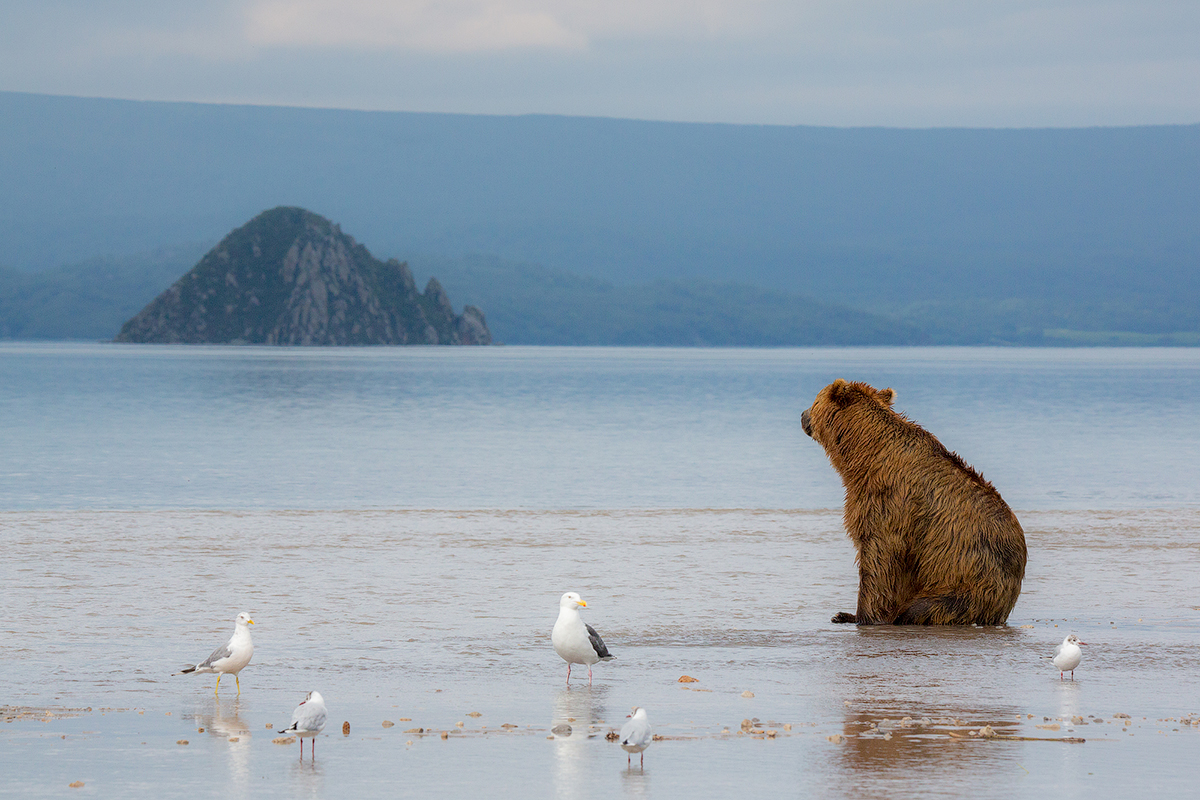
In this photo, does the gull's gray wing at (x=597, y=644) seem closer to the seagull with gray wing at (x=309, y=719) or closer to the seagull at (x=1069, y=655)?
the seagull with gray wing at (x=309, y=719)

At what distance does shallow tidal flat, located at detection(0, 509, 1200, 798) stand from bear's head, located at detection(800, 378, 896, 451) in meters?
1.54

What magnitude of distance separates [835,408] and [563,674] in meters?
3.48

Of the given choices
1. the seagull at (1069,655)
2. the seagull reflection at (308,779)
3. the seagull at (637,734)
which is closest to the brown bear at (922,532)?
the seagull at (1069,655)

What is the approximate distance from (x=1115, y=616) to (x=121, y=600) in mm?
8525

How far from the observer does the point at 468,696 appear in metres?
8.61

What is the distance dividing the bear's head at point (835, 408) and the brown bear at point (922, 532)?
0.07 metres

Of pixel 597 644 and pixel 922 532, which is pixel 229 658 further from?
pixel 922 532

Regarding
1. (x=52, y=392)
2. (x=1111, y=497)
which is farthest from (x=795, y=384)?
(x=1111, y=497)

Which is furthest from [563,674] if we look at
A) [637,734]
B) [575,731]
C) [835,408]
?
[835,408]

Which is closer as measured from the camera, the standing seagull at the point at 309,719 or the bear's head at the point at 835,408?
the standing seagull at the point at 309,719

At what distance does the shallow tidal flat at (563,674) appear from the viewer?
6742mm

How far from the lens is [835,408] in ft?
38.0

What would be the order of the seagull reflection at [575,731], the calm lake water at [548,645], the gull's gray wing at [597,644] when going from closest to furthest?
the seagull reflection at [575,731] < the calm lake water at [548,645] < the gull's gray wing at [597,644]

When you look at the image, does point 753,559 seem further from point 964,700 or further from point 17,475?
point 17,475
